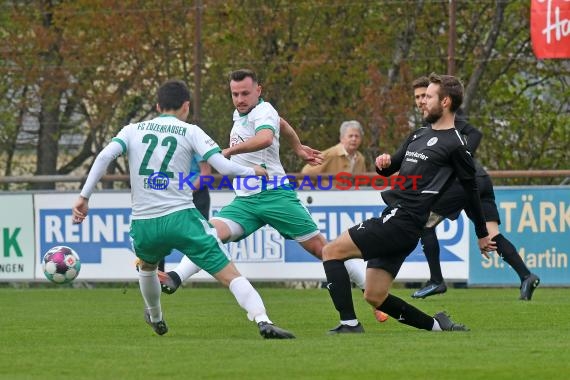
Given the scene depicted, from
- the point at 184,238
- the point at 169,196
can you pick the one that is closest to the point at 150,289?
the point at 184,238

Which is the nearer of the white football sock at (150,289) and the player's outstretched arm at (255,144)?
the white football sock at (150,289)

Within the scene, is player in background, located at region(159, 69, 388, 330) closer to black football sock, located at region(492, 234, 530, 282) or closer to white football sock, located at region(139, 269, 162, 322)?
white football sock, located at region(139, 269, 162, 322)

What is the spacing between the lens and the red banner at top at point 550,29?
56.4ft

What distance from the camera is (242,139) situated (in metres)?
11.5

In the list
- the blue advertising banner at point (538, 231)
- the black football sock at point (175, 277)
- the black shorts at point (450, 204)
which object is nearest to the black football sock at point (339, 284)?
the black football sock at point (175, 277)

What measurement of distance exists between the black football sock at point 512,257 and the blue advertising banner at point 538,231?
2806 millimetres

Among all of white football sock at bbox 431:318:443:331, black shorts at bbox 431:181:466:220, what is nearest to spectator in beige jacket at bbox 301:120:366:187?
black shorts at bbox 431:181:466:220

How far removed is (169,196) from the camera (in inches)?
378

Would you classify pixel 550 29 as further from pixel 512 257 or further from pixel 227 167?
pixel 227 167

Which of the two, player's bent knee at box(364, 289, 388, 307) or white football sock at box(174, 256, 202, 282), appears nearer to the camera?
player's bent knee at box(364, 289, 388, 307)

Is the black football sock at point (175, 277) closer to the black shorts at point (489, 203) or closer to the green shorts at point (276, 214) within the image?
the green shorts at point (276, 214)

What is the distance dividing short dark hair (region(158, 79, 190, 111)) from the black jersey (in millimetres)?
1553

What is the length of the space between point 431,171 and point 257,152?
2.39 m

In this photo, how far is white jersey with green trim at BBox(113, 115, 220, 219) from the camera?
376 inches
